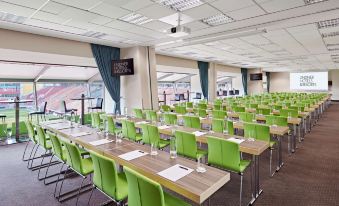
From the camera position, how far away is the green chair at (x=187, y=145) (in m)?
3.35

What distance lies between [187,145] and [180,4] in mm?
2877

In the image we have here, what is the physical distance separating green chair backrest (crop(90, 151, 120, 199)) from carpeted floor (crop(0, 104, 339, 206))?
949 mm

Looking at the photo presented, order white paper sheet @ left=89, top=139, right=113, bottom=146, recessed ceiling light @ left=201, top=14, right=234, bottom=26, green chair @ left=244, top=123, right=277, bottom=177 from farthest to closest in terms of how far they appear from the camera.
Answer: recessed ceiling light @ left=201, top=14, right=234, bottom=26, green chair @ left=244, top=123, right=277, bottom=177, white paper sheet @ left=89, top=139, right=113, bottom=146

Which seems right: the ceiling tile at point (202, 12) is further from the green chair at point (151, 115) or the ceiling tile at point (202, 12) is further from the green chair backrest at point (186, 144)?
the green chair at point (151, 115)

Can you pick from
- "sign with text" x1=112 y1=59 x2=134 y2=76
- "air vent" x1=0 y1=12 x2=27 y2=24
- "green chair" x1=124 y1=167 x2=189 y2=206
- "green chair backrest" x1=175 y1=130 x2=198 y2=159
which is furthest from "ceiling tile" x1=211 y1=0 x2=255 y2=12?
Result: "air vent" x1=0 y1=12 x2=27 y2=24

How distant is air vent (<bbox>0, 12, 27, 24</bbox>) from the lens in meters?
4.67

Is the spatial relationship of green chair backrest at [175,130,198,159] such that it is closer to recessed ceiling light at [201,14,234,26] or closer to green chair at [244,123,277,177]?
green chair at [244,123,277,177]

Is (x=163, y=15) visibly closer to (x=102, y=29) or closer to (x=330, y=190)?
(x=102, y=29)

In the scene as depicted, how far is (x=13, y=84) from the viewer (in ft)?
26.3

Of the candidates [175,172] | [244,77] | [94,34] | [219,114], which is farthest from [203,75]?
[175,172]

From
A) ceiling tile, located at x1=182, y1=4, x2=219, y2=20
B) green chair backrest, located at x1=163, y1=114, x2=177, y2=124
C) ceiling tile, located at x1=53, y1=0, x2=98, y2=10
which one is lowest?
green chair backrest, located at x1=163, y1=114, x2=177, y2=124

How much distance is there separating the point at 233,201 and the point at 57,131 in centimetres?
356

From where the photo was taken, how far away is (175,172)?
213 cm

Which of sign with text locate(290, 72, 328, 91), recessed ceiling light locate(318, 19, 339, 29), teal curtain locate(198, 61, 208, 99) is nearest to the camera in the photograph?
recessed ceiling light locate(318, 19, 339, 29)
